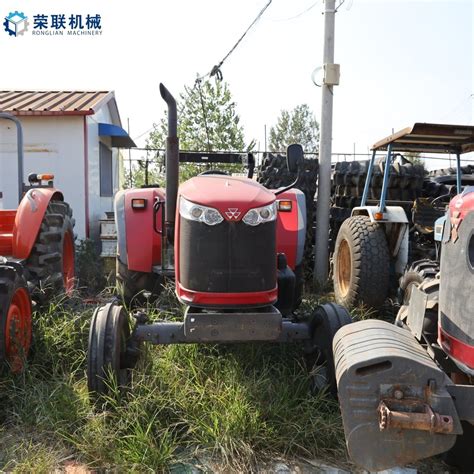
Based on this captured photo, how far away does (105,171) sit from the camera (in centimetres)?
1109

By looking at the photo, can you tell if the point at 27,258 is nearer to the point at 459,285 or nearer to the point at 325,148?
the point at 459,285

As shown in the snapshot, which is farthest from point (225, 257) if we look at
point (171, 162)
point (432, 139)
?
point (432, 139)

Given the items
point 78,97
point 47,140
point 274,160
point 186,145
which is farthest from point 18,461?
point 186,145

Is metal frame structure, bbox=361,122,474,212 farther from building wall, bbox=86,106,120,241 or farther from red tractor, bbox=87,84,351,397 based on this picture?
building wall, bbox=86,106,120,241

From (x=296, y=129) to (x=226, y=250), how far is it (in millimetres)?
40837

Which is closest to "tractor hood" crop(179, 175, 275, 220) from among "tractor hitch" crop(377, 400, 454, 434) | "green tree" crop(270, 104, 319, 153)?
"tractor hitch" crop(377, 400, 454, 434)

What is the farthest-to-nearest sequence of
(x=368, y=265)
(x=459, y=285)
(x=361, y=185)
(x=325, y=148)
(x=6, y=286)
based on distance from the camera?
(x=361, y=185) < (x=325, y=148) < (x=368, y=265) < (x=6, y=286) < (x=459, y=285)

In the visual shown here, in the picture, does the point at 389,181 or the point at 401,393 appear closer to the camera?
the point at 401,393

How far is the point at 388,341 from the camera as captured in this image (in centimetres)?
197

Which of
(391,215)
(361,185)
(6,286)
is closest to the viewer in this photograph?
(6,286)

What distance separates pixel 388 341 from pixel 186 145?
50.7ft

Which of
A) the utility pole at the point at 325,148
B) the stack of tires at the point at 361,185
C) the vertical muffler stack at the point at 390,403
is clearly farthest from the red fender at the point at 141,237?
the stack of tires at the point at 361,185

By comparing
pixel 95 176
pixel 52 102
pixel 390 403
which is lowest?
pixel 390 403

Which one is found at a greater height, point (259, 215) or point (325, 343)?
point (259, 215)
